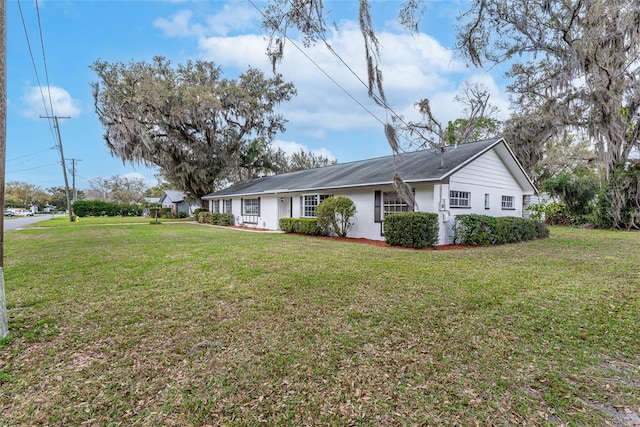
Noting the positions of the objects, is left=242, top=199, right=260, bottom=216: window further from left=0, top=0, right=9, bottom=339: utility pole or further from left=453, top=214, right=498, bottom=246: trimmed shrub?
left=0, top=0, right=9, bottom=339: utility pole

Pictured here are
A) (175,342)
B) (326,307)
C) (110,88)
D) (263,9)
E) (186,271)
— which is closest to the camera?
(175,342)

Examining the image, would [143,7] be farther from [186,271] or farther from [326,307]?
[326,307]

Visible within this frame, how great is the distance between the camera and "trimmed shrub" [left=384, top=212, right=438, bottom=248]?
367 inches

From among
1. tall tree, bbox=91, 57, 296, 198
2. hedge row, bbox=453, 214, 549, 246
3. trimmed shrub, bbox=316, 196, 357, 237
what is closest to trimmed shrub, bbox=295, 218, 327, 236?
trimmed shrub, bbox=316, 196, 357, 237

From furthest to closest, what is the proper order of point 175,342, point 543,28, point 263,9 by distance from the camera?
point 543,28 < point 263,9 < point 175,342

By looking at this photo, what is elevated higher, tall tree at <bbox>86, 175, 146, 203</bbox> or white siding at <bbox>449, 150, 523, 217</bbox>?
tall tree at <bbox>86, 175, 146, 203</bbox>

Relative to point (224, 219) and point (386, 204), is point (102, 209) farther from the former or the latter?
point (386, 204)

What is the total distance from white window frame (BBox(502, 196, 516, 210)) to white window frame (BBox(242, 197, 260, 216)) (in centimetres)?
1296

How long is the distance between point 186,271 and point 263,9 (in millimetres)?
5075

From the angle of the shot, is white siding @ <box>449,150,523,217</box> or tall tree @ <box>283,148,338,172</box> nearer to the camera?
white siding @ <box>449,150,523,217</box>

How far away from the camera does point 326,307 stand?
414 cm

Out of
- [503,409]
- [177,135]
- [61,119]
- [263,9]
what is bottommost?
[503,409]

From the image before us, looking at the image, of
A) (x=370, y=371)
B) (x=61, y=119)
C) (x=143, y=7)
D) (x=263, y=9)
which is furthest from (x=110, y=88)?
(x=370, y=371)

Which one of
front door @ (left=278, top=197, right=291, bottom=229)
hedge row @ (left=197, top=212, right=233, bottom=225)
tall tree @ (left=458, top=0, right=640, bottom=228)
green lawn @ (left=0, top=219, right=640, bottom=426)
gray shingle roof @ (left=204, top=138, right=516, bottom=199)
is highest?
tall tree @ (left=458, top=0, right=640, bottom=228)
